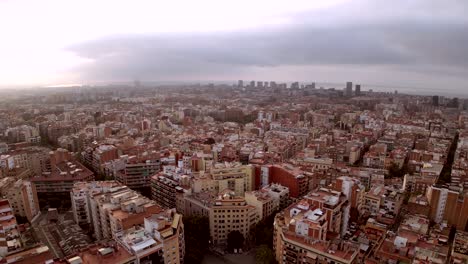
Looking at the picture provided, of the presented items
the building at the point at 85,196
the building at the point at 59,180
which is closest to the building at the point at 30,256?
the building at the point at 85,196

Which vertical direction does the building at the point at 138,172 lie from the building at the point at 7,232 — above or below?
below

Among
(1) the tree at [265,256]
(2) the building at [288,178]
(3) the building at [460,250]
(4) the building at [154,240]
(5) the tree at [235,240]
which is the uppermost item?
(4) the building at [154,240]

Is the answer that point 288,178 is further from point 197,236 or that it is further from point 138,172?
point 138,172

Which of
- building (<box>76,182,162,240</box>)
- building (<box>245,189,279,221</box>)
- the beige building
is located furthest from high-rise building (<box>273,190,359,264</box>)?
building (<box>76,182,162,240</box>)

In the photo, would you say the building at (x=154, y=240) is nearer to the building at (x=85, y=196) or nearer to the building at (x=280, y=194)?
the building at (x=85, y=196)

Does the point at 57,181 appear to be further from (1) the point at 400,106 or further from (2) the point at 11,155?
(1) the point at 400,106

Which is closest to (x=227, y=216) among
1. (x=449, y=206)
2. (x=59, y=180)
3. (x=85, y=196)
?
(x=85, y=196)

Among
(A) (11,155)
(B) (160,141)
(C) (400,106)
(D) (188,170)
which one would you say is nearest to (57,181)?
(A) (11,155)
